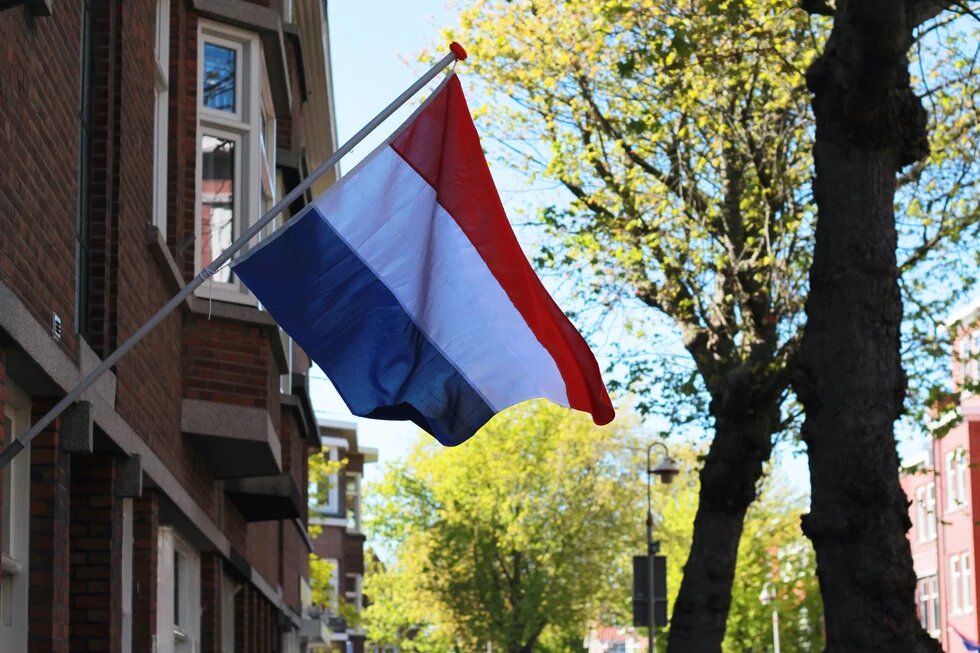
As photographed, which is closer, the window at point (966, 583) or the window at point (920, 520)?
the window at point (966, 583)

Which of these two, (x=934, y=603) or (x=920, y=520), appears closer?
(x=934, y=603)

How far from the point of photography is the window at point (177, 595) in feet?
42.2

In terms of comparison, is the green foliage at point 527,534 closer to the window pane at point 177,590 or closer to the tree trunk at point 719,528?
the tree trunk at point 719,528

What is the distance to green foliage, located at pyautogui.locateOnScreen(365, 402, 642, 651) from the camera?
59969 millimetres

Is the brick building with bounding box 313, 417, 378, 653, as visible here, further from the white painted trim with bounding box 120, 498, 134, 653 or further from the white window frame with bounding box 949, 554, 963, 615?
the white painted trim with bounding box 120, 498, 134, 653

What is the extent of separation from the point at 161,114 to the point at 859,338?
5.05m

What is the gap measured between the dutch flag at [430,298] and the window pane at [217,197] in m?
6.09

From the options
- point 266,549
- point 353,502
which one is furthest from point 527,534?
point 266,549

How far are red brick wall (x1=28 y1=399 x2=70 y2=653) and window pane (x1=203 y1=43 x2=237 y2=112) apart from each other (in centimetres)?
608

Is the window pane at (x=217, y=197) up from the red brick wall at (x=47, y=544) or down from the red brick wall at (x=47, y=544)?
up

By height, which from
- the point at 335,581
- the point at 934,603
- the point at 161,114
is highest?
the point at 161,114

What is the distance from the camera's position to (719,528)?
20.2m

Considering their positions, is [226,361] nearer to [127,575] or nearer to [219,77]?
[219,77]

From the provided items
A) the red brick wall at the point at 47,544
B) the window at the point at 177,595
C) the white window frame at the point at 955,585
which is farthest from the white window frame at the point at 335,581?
the red brick wall at the point at 47,544
